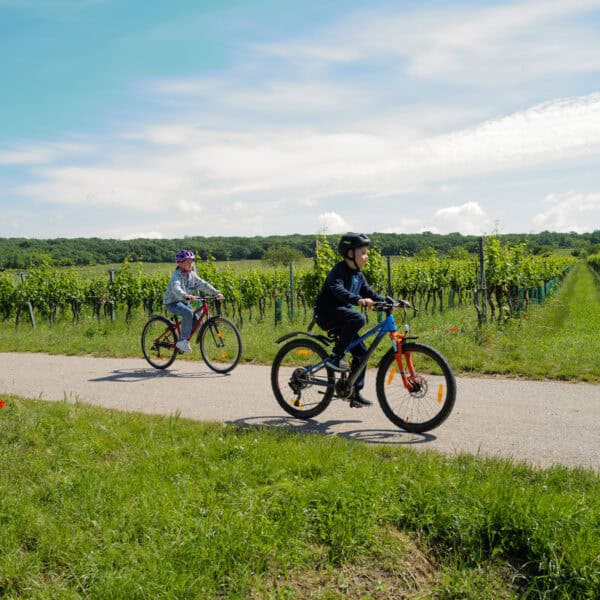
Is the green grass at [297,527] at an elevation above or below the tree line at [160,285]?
below

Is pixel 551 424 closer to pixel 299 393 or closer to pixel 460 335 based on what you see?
pixel 299 393

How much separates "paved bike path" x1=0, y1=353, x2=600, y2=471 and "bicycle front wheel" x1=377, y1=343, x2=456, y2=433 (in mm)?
138

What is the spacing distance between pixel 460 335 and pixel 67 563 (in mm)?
7852

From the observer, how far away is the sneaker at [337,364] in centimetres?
554

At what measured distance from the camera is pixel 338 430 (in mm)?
5359

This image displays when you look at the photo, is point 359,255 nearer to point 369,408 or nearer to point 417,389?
point 417,389

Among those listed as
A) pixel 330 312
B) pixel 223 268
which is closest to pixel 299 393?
pixel 330 312

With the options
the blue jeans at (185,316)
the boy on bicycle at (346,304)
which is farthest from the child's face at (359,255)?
the blue jeans at (185,316)

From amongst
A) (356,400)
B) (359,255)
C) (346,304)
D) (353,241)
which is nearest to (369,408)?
(356,400)

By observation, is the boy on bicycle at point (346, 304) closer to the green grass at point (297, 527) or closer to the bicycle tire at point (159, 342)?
the green grass at point (297, 527)

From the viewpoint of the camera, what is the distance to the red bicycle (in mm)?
8719

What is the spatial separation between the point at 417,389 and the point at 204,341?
4.43 meters

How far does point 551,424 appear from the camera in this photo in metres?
5.28

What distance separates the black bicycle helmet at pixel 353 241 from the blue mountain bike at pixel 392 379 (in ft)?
1.84
